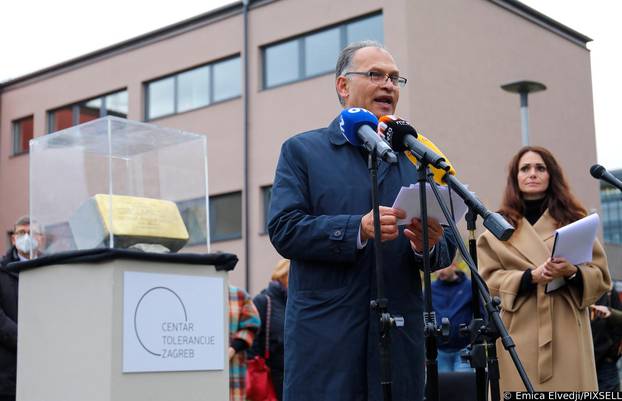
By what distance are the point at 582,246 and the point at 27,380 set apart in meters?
2.90

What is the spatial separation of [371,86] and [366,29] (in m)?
15.7

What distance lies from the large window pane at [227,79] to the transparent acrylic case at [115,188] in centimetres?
1690

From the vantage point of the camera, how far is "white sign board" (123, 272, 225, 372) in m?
4.05

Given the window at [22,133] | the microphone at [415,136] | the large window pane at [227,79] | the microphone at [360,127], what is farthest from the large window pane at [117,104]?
the microphone at [415,136]

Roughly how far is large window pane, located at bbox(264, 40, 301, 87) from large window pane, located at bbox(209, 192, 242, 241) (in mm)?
2850

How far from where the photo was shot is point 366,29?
19.1 m

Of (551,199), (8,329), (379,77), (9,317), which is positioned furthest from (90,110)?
(379,77)

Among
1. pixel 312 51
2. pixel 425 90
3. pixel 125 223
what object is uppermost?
pixel 312 51

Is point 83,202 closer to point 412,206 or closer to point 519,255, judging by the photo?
point 412,206

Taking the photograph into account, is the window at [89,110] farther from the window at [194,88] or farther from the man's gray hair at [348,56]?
the man's gray hair at [348,56]

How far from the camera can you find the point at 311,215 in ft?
11.7

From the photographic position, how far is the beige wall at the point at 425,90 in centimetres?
1872

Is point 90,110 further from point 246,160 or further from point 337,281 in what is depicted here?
point 337,281

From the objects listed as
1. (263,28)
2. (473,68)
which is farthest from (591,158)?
(263,28)
